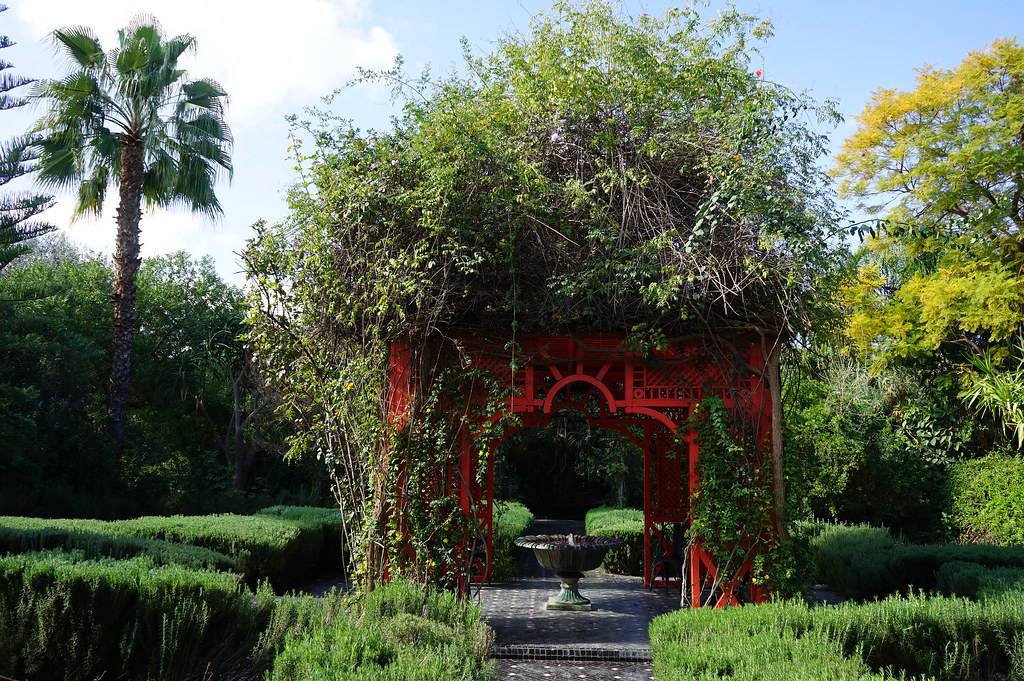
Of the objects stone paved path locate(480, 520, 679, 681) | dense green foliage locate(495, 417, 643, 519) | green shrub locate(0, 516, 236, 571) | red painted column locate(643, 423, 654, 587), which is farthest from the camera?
dense green foliage locate(495, 417, 643, 519)

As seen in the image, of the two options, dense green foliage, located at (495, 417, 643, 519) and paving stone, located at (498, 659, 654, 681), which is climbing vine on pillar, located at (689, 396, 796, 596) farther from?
dense green foliage, located at (495, 417, 643, 519)

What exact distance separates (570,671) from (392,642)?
7.82 ft

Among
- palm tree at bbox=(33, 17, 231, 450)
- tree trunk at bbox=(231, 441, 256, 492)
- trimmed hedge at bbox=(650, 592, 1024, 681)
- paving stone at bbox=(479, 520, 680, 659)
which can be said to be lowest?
paving stone at bbox=(479, 520, 680, 659)

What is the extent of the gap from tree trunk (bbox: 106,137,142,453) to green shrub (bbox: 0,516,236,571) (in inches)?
311

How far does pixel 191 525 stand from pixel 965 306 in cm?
1291

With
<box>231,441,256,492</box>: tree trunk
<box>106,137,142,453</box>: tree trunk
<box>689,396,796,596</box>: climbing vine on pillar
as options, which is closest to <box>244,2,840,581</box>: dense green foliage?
<box>689,396,796,596</box>: climbing vine on pillar

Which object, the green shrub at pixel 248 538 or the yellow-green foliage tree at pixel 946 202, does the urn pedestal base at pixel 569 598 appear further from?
the yellow-green foliage tree at pixel 946 202

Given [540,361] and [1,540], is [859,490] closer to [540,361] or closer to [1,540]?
[540,361]

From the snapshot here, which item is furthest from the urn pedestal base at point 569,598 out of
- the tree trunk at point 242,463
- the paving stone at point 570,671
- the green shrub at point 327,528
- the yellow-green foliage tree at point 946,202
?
the tree trunk at point 242,463

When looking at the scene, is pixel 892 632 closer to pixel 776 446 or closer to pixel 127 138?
pixel 776 446

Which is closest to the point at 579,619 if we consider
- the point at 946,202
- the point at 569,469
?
the point at 946,202

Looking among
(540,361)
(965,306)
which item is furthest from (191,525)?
(965,306)

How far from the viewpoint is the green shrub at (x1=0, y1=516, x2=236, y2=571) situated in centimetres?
677

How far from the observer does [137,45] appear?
15.0 metres
